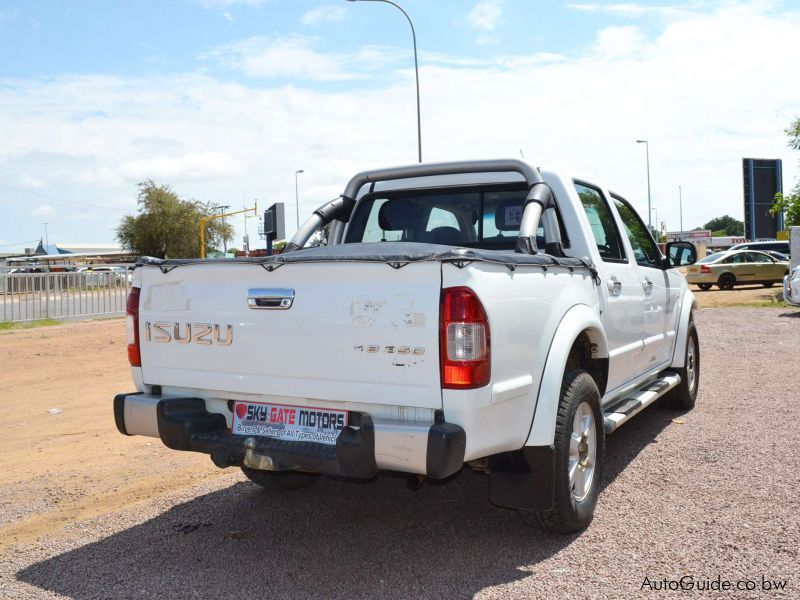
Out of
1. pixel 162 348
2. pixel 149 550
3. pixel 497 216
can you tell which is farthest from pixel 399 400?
pixel 497 216

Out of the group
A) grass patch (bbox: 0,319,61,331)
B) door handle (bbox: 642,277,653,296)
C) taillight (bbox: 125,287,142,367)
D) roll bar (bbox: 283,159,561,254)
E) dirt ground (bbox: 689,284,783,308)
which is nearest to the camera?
taillight (bbox: 125,287,142,367)

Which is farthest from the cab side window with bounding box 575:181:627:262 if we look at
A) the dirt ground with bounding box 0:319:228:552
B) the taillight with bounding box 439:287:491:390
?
the dirt ground with bounding box 0:319:228:552

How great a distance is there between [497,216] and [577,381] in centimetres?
142

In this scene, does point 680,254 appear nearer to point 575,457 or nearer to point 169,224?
point 575,457

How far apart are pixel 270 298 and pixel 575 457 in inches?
70.9

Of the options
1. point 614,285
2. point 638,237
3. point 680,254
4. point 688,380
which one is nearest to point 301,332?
point 614,285

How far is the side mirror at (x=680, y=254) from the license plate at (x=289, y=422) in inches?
155

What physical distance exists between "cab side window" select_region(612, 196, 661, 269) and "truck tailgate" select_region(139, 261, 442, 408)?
297 centimetres

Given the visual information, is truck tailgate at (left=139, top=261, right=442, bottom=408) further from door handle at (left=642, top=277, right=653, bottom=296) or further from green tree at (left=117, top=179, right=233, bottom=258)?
green tree at (left=117, top=179, right=233, bottom=258)

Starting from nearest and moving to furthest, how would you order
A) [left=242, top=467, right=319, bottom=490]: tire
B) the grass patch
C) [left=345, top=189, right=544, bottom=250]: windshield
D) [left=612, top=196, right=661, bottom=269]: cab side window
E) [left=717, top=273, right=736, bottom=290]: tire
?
1. [left=242, top=467, right=319, bottom=490]: tire
2. [left=345, top=189, right=544, bottom=250]: windshield
3. [left=612, top=196, right=661, bottom=269]: cab side window
4. the grass patch
5. [left=717, top=273, right=736, bottom=290]: tire

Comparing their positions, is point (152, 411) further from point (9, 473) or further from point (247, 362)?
point (9, 473)

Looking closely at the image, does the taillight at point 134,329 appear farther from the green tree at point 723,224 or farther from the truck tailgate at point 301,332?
the green tree at point 723,224

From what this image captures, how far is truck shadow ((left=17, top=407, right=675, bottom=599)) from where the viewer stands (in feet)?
11.8

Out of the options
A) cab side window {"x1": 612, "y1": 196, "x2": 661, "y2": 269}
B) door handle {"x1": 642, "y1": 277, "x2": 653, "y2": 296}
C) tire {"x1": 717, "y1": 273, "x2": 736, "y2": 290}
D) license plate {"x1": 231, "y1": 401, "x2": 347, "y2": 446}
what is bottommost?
license plate {"x1": 231, "y1": 401, "x2": 347, "y2": 446}
